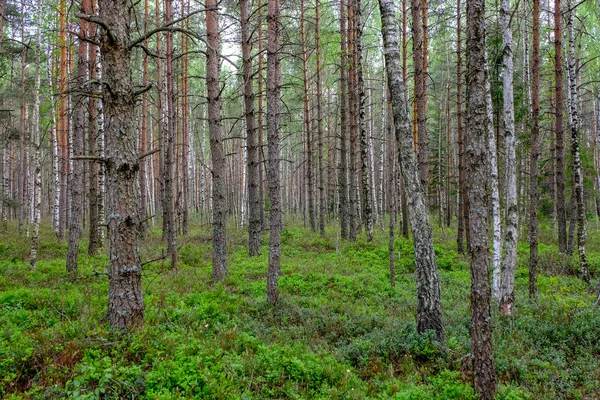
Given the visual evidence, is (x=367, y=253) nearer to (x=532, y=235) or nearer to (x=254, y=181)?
(x=254, y=181)

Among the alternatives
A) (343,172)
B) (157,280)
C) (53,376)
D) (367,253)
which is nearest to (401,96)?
(53,376)

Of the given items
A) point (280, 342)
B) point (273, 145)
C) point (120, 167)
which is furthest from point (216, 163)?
point (280, 342)

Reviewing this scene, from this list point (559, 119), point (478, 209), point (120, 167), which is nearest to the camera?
point (478, 209)

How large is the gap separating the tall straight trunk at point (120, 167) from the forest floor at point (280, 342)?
535 mm

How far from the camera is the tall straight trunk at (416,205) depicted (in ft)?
20.0

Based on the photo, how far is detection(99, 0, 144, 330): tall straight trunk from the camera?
16.6 feet

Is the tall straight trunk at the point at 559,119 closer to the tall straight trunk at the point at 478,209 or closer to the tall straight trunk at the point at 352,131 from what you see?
the tall straight trunk at the point at 352,131

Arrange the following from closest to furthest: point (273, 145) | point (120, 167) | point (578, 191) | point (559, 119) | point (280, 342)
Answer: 1. point (120, 167)
2. point (280, 342)
3. point (273, 145)
4. point (578, 191)
5. point (559, 119)

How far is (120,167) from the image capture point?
5082mm


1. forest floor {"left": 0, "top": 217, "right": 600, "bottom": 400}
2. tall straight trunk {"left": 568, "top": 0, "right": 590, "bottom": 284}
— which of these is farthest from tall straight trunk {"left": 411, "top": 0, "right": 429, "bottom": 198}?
forest floor {"left": 0, "top": 217, "right": 600, "bottom": 400}

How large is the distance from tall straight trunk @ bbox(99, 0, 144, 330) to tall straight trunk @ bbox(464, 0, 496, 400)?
4.45 metres

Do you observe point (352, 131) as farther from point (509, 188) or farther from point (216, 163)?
point (509, 188)

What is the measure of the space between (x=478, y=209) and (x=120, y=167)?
15.3 ft

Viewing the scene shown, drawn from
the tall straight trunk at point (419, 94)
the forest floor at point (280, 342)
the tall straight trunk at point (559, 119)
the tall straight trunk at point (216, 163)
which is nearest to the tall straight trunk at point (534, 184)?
the forest floor at point (280, 342)
